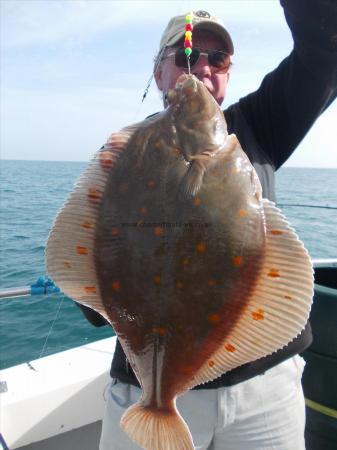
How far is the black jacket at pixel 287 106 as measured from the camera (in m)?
1.84

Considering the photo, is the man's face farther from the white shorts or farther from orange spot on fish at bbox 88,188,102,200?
the white shorts

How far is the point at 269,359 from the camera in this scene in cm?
195

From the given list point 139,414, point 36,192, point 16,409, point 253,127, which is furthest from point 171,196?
point 36,192

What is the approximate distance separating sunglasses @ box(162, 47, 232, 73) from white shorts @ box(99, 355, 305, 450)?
1.51m

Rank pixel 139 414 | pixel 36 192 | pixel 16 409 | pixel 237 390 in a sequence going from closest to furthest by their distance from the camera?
pixel 139 414
pixel 237 390
pixel 16 409
pixel 36 192

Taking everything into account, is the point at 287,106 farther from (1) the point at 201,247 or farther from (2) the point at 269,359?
(2) the point at 269,359

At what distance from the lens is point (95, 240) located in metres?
1.56

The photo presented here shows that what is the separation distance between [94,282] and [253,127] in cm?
119

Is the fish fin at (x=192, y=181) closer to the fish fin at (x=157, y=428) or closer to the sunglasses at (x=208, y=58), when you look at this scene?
the fish fin at (x=157, y=428)

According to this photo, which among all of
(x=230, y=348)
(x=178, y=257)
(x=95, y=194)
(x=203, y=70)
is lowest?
(x=230, y=348)

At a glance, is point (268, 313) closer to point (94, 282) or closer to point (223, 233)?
point (223, 233)

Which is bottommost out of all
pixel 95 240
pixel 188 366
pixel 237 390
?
pixel 237 390

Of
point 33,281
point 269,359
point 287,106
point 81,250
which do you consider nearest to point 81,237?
point 81,250

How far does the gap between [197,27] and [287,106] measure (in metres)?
0.64
